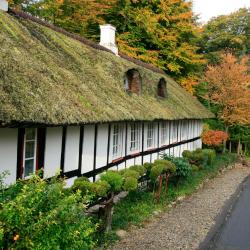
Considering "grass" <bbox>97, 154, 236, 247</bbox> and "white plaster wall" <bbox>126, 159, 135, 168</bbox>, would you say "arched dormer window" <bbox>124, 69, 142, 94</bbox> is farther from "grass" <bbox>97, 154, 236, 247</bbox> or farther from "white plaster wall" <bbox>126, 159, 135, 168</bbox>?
"grass" <bbox>97, 154, 236, 247</bbox>

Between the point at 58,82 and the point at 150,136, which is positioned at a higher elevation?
the point at 58,82

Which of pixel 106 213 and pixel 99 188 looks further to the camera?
pixel 106 213

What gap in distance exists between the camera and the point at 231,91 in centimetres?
2820

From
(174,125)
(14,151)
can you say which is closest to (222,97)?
(174,125)

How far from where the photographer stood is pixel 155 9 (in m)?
31.3

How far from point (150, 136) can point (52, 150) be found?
9.17m

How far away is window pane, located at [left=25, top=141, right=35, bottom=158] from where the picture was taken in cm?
881

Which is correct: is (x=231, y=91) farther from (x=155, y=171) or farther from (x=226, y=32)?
(x=226, y=32)

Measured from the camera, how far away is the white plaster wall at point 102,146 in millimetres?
12540

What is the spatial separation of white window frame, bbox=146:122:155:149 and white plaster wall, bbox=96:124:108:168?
5083 millimetres

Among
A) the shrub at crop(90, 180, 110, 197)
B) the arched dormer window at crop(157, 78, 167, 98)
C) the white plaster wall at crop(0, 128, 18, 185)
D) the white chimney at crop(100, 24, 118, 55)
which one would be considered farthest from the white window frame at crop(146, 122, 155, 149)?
the white plaster wall at crop(0, 128, 18, 185)

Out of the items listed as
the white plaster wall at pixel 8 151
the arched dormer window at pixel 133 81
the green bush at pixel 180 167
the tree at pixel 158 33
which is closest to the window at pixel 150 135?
the arched dormer window at pixel 133 81

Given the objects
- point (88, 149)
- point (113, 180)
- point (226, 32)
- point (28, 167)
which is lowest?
point (113, 180)

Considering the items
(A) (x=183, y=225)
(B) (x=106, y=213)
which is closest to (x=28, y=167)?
(B) (x=106, y=213)
